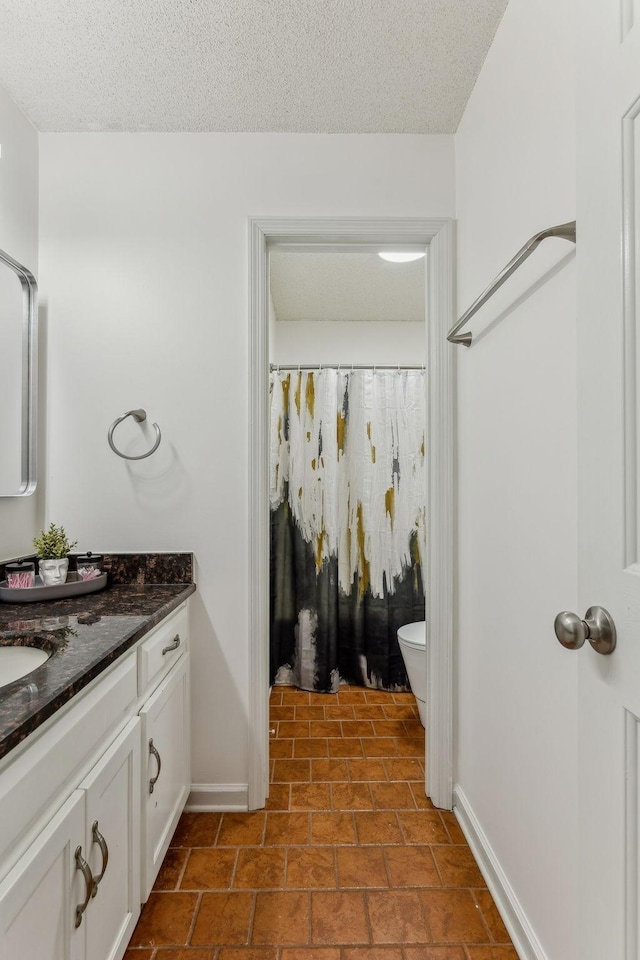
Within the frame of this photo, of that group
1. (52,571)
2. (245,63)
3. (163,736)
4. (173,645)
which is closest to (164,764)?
(163,736)

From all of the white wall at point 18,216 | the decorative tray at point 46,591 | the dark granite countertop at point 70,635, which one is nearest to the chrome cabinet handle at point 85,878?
the dark granite countertop at point 70,635

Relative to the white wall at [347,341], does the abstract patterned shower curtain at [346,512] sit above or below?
below

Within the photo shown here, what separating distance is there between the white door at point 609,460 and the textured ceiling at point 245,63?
37.0 inches

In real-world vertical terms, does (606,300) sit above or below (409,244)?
below

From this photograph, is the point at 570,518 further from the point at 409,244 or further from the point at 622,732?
the point at 409,244

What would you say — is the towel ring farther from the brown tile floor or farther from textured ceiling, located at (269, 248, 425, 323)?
the brown tile floor

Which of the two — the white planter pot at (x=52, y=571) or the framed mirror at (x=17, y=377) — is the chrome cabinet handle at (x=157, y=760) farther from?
the framed mirror at (x=17, y=377)

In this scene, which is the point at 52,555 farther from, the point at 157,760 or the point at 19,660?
the point at 157,760

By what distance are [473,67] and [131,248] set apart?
1.29 metres

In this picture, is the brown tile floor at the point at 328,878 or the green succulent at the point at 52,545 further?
the green succulent at the point at 52,545

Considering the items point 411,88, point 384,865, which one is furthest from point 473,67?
point 384,865

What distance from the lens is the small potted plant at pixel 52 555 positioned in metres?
1.71

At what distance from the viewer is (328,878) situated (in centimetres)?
154

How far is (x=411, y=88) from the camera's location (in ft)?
5.58
